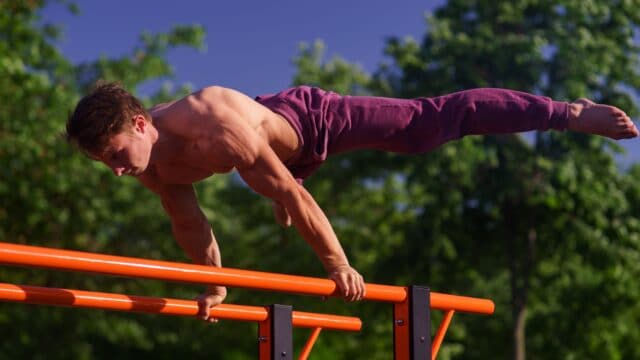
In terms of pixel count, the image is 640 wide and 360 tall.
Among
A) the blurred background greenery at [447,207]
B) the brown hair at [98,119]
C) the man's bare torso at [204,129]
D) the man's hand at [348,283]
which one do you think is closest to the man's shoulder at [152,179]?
the man's bare torso at [204,129]

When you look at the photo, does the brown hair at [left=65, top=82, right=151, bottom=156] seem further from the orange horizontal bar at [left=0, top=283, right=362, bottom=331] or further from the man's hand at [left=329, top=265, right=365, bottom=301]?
the man's hand at [left=329, top=265, right=365, bottom=301]

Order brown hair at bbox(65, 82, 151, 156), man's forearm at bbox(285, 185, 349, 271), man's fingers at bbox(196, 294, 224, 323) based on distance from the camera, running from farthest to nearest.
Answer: man's fingers at bbox(196, 294, 224, 323), man's forearm at bbox(285, 185, 349, 271), brown hair at bbox(65, 82, 151, 156)

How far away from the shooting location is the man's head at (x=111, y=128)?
2777 millimetres

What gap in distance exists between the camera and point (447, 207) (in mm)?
13570

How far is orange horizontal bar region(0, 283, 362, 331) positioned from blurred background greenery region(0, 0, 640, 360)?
8623 mm

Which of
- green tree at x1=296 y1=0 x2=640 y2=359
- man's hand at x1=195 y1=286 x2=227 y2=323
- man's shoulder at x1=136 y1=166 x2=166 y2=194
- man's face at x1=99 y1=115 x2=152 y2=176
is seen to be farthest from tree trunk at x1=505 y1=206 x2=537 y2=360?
man's face at x1=99 y1=115 x2=152 y2=176

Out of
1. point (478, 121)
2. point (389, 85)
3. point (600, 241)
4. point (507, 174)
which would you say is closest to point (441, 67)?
point (389, 85)

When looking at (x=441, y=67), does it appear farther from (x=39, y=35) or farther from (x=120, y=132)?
(x=120, y=132)

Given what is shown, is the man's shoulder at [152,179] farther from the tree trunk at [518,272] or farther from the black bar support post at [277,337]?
the tree trunk at [518,272]

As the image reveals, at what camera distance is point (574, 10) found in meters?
13.8

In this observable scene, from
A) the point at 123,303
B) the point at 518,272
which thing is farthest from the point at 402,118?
the point at 518,272

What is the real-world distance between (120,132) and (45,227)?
33.8 ft

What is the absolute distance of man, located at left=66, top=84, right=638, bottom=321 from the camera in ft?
9.36

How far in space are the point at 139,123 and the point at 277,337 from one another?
2.63 ft
